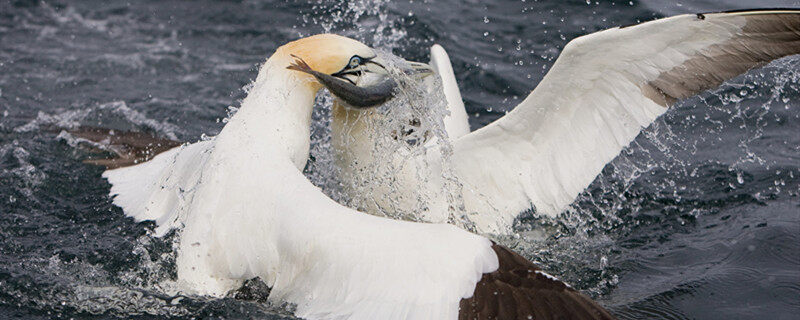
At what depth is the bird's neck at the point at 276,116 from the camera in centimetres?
450

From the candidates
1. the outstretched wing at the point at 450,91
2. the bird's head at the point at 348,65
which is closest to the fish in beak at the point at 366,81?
the bird's head at the point at 348,65

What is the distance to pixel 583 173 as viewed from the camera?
5484 millimetres

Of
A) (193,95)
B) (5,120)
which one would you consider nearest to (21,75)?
(5,120)

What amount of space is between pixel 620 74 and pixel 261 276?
2.28 meters

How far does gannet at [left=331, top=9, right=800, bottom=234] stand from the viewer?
4875 mm

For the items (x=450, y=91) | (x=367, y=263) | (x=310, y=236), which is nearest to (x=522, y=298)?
(x=367, y=263)

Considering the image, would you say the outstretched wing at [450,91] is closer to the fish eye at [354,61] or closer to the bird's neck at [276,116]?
the fish eye at [354,61]

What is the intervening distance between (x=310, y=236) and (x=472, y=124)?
385 cm

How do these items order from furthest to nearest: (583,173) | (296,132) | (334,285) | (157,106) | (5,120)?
1. (157,106)
2. (5,120)
3. (583,173)
4. (296,132)
5. (334,285)

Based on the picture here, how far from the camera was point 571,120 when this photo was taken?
5289 millimetres

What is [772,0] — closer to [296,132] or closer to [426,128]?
[426,128]

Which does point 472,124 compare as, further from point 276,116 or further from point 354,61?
point 276,116

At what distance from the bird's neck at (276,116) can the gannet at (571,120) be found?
39 centimetres

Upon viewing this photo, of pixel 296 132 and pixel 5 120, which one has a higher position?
pixel 296 132
